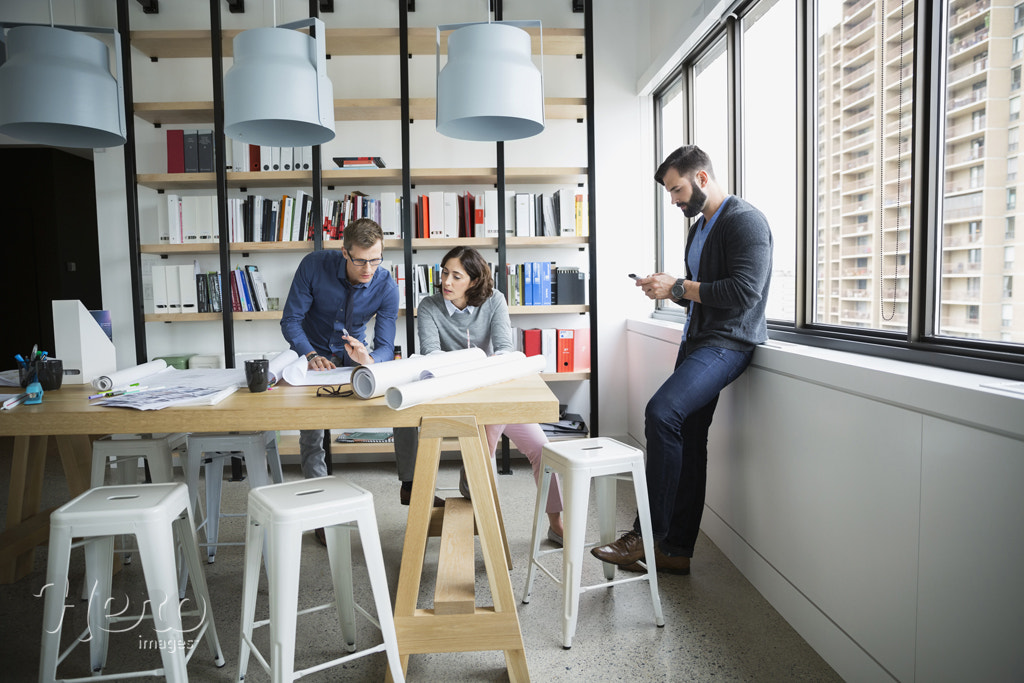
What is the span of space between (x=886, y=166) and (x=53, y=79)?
2525mm

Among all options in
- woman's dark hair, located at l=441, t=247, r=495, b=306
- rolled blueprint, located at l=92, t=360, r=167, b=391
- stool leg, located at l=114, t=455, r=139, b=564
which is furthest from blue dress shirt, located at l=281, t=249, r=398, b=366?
stool leg, located at l=114, t=455, r=139, b=564

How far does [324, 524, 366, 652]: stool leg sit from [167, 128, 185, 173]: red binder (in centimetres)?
285

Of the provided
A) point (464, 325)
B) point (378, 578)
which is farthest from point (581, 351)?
point (378, 578)

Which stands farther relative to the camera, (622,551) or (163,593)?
(622,551)

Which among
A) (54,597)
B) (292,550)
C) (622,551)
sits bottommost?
(622,551)

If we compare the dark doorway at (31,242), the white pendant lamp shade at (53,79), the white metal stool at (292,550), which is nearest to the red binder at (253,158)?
the white pendant lamp shade at (53,79)

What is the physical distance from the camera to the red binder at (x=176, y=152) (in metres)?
3.68

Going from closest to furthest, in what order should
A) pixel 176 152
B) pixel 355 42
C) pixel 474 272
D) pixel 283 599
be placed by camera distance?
pixel 283 599
pixel 474 272
pixel 355 42
pixel 176 152

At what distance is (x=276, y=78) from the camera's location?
1849 mm

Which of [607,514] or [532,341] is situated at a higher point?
[532,341]

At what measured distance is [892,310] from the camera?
1875mm

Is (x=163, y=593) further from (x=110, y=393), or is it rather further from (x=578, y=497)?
(x=578, y=497)

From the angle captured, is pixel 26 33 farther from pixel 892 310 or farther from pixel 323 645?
pixel 892 310

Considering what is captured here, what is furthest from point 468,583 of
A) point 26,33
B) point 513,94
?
point 26,33
